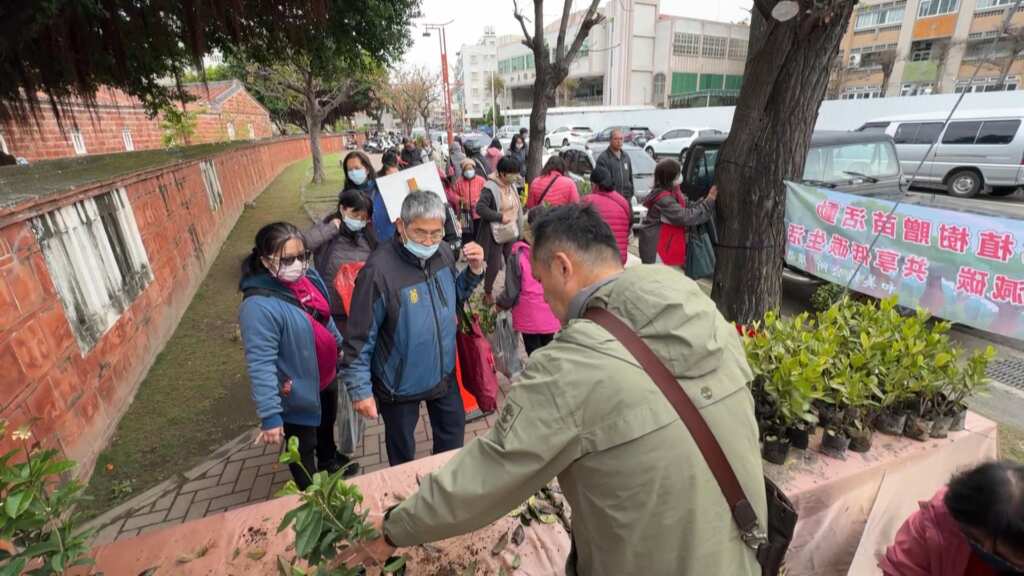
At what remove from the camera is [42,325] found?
2.80 m

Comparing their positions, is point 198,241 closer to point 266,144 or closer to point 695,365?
point 695,365

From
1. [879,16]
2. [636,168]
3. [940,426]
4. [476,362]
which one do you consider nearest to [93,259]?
[476,362]

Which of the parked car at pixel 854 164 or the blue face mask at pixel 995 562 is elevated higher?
the parked car at pixel 854 164

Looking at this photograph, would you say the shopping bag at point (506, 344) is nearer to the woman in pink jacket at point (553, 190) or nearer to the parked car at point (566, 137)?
the woman in pink jacket at point (553, 190)

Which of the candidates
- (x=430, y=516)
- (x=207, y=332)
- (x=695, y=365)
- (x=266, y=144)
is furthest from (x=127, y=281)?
(x=266, y=144)

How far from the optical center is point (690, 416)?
3.32 feet

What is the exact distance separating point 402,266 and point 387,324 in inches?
11.3

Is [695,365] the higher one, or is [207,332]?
[695,365]

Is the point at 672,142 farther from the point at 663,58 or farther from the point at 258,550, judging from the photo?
the point at 663,58

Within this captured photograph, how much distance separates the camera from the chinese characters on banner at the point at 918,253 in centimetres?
380

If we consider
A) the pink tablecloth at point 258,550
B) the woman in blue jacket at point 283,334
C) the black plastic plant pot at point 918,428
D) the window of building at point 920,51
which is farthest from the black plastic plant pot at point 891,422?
the window of building at point 920,51

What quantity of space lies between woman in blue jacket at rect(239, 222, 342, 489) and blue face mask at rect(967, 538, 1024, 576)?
2307 millimetres

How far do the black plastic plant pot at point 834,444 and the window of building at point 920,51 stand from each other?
134 ft

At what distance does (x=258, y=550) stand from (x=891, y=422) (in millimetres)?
2798
